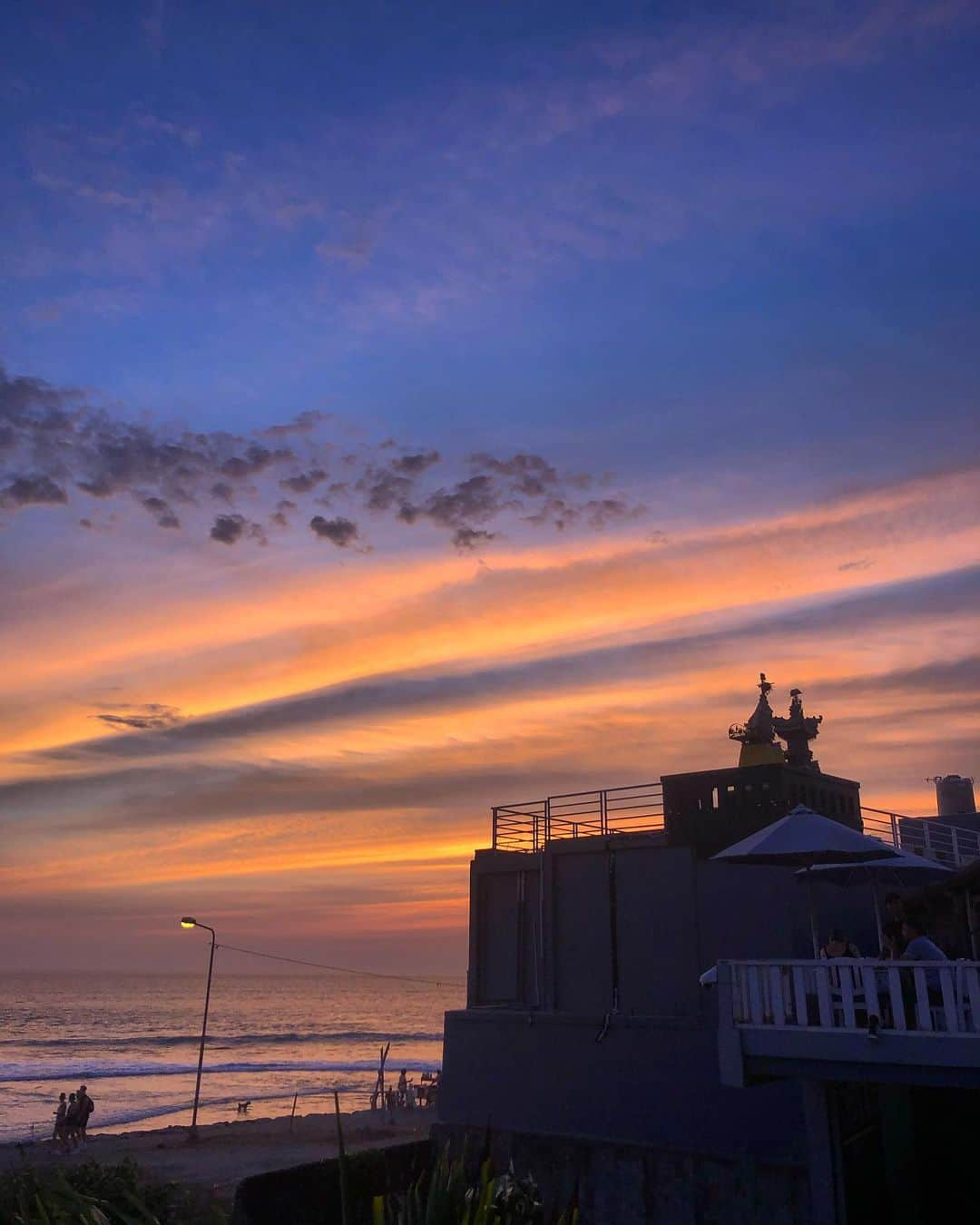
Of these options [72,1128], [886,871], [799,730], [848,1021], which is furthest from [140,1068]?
[848,1021]

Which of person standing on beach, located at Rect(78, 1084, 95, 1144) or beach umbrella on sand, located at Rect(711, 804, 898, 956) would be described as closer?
beach umbrella on sand, located at Rect(711, 804, 898, 956)

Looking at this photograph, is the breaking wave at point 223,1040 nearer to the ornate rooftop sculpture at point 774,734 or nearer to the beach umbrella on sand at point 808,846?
the ornate rooftop sculpture at point 774,734

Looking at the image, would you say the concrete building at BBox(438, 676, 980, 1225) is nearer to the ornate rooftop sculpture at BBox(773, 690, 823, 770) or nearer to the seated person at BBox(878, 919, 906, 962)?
the seated person at BBox(878, 919, 906, 962)

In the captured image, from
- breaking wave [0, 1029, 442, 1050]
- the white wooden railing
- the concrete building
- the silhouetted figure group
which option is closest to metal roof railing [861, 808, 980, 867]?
the concrete building

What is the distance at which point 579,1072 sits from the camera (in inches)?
709

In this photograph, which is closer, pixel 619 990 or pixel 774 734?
pixel 619 990

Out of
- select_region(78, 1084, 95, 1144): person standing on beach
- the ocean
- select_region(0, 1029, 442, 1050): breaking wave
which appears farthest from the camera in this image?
select_region(0, 1029, 442, 1050): breaking wave

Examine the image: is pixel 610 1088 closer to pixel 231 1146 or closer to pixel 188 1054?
pixel 231 1146

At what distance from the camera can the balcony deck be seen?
8.99 meters

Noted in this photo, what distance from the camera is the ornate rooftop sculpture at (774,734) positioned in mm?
29422

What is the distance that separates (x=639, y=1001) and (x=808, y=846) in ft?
34.7

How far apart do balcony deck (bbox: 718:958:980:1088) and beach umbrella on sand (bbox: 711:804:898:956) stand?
1.71 m

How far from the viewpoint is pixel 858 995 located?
404 inches

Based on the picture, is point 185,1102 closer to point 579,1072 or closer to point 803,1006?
point 579,1072
